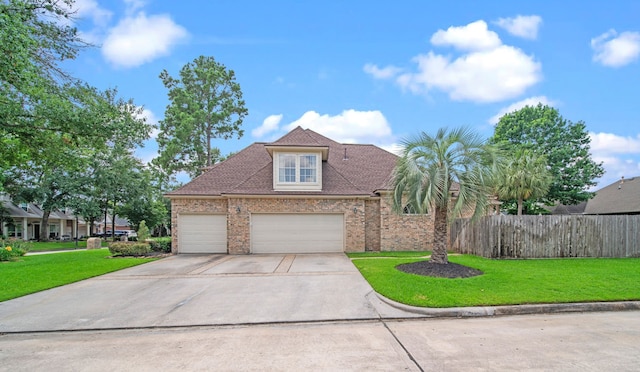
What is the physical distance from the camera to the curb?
228 inches

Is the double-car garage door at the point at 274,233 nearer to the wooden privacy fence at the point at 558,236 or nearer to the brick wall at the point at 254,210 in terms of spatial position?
the brick wall at the point at 254,210

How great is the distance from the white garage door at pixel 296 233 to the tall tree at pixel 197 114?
13447 millimetres

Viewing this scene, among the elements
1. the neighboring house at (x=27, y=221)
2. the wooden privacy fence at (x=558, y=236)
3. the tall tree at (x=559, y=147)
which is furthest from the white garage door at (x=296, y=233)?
the neighboring house at (x=27, y=221)

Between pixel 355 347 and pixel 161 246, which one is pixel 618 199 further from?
pixel 161 246

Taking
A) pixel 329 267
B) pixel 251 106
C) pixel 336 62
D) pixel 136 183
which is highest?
pixel 251 106

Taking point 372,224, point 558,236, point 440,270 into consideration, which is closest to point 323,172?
point 372,224

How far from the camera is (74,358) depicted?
4.27 meters

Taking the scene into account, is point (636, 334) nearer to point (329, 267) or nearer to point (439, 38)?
point (329, 267)

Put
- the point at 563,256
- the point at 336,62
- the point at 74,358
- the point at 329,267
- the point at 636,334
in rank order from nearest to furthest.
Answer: the point at 74,358 < the point at 636,334 < the point at 329,267 < the point at 563,256 < the point at 336,62

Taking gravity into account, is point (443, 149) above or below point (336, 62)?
below

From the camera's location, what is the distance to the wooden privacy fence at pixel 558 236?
1170 cm

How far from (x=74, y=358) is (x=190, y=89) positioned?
27.2 m

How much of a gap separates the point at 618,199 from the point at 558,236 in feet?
74.5

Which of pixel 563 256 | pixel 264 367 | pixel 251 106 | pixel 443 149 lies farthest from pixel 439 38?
pixel 251 106
